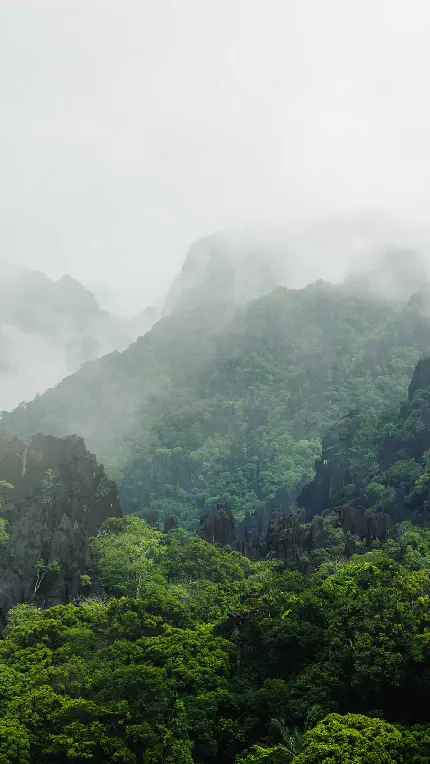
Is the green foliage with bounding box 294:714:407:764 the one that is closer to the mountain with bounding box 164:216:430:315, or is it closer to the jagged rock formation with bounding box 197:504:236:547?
the jagged rock formation with bounding box 197:504:236:547

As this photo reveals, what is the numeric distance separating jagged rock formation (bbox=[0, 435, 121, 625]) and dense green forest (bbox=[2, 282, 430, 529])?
100ft

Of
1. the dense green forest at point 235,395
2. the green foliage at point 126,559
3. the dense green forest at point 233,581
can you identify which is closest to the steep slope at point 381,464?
the dense green forest at point 233,581

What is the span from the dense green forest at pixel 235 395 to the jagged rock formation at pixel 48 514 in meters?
30.5

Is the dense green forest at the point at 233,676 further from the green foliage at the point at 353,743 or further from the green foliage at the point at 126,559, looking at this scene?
the green foliage at the point at 126,559

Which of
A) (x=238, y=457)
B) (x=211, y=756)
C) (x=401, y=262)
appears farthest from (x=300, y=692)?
(x=401, y=262)

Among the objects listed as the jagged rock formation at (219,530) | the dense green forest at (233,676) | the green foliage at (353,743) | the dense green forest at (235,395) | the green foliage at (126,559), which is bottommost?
the green foliage at (353,743)

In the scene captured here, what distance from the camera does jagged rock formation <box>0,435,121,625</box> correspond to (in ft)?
157

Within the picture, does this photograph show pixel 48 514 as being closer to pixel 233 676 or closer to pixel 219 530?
pixel 219 530

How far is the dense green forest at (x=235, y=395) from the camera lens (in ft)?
328

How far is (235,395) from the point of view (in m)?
117

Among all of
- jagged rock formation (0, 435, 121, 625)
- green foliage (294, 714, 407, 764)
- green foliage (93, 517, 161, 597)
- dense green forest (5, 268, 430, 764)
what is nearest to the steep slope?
dense green forest (5, 268, 430, 764)

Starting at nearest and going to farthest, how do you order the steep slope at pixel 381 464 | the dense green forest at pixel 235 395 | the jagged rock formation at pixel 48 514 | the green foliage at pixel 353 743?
the green foliage at pixel 353 743
the jagged rock formation at pixel 48 514
the steep slope at pixel 381 464
the dense green forest at pixel 235 395

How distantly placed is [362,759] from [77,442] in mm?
44583

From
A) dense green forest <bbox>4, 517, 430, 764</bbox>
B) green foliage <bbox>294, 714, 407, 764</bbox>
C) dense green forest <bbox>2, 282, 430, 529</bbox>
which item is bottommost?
green foliage <bbox>294, 714, 407, 764</bbox>
